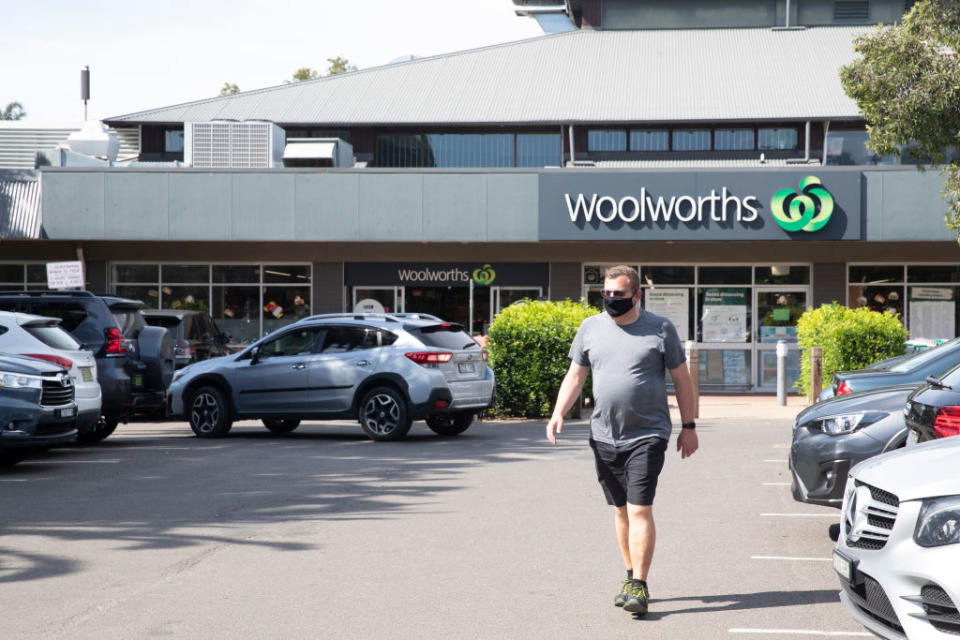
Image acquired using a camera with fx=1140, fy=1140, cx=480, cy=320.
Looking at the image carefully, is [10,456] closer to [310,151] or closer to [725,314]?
[310,151]

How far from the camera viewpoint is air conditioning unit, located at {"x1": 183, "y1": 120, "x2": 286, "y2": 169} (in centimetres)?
2656

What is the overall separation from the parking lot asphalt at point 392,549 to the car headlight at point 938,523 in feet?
4.27

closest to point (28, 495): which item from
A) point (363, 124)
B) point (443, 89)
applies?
point (363, 124)

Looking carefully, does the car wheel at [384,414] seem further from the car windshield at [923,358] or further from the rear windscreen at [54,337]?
the car windshield at [923,358]

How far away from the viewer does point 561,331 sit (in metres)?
19.0

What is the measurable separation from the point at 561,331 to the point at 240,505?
10.0m

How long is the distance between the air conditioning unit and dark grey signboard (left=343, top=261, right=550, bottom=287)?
3289mm

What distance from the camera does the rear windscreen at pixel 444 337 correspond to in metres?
15.4

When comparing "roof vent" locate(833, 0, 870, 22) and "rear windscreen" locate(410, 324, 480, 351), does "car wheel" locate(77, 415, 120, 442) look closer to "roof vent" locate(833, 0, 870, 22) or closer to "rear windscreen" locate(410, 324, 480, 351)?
"rear windscreen" locate(410, 324, 480, 351)

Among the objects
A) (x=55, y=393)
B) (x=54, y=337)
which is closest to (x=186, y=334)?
(x=54, y=337)

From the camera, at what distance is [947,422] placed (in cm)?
699

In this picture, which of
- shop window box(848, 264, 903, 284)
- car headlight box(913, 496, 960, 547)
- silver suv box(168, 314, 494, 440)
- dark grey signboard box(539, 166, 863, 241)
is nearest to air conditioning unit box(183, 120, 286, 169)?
dark grey signboard box(539, 166, 863, 241)

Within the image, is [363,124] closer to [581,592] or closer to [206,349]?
[206,349]

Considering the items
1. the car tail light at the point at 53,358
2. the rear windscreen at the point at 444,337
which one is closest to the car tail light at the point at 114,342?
the car tail light at the point at 53,358
